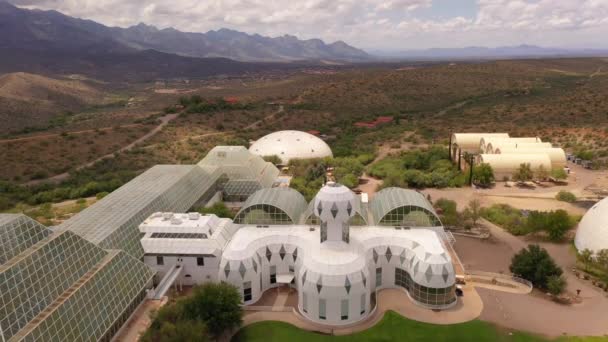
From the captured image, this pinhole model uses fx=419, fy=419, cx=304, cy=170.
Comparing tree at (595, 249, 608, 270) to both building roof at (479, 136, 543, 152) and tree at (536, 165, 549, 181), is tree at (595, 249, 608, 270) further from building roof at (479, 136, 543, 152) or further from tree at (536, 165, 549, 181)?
building roof at (479, 136, 543, 152)

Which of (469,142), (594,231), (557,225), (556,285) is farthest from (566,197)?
(556,285)

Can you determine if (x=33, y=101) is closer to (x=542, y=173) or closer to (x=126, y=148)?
(x=126, y=148)

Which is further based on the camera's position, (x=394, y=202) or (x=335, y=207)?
(x=394, y=202)

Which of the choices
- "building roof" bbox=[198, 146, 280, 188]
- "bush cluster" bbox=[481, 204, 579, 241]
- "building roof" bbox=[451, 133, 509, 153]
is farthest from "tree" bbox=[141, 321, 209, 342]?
"building roof" bbox=[451, 133, 509, 153]

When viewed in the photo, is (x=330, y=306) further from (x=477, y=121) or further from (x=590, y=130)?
(x=477, y=121)

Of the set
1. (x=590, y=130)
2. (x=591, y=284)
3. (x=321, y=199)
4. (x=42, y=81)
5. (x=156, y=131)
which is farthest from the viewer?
(x=42, y=81)

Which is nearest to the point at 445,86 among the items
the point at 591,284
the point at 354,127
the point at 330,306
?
the point at 354,127
